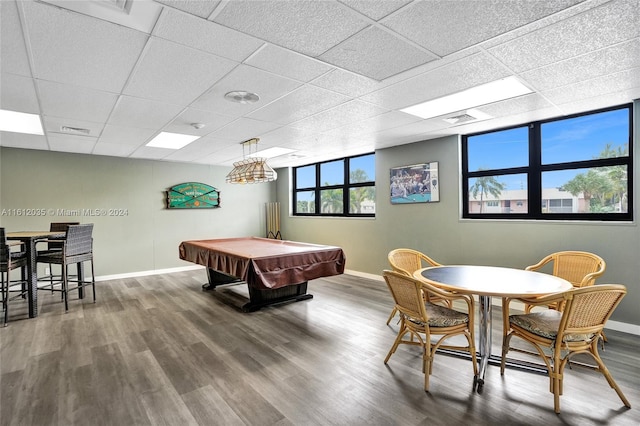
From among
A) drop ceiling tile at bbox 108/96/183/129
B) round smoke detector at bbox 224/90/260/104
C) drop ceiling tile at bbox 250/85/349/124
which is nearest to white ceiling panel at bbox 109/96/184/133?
drop ceiling tile at bbox 108/96/183/129

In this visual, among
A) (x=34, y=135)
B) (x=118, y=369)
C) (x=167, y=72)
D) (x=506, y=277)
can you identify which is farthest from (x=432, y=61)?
(x=34, y=135)

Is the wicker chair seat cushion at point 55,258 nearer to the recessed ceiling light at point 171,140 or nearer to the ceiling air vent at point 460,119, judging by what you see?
the recessed ceiling light at point 171,140

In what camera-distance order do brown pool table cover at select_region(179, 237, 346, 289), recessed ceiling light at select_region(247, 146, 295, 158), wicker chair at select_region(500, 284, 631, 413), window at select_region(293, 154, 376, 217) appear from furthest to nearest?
1. window at select_region(293, 154, 376, 217)
2. recessed ceiling light at select_region(247, 146, 295, 158)
3. brown pool table cover at select_region(179, 237, 346, 289)
4. wicker chair at select_region(500, 284, 631, 413)

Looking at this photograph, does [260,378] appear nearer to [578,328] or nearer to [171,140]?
[578,328]

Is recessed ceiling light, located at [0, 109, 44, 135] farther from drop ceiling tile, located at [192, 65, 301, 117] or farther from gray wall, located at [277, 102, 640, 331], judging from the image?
gray wall, located at [277, 102, 640, 331]

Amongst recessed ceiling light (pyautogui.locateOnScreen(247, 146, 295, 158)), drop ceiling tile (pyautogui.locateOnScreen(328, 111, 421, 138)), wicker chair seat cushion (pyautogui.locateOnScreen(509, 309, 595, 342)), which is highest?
drop ceiling tile (pyautogui.locateOnScreen(328, 111, 421, 138))

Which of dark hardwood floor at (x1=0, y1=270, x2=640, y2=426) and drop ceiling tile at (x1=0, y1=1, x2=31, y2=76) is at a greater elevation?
drop ceiling tile at (x1=0, y1=1, x2=31, y2=76)

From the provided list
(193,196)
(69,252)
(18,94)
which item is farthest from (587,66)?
(193,196)

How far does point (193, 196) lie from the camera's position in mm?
7203

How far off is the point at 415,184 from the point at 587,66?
9.58ft

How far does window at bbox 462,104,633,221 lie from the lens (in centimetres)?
354

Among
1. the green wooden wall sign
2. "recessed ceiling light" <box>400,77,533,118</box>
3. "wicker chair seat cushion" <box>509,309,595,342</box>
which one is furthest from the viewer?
the green wooden wall sign

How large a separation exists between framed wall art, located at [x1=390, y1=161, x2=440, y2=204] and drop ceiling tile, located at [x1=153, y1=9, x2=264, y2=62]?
12.0 ft

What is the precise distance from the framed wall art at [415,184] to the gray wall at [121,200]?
13.6 ft
